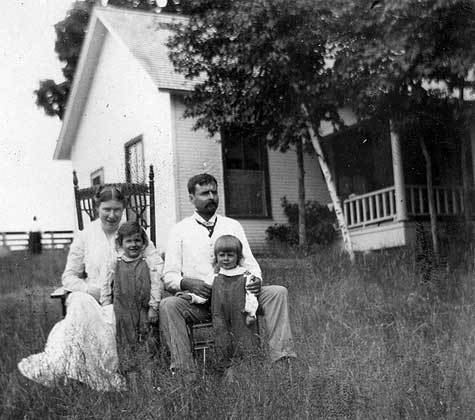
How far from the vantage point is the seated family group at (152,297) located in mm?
4074

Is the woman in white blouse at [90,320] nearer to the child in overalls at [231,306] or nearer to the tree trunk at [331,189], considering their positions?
the child in overalls at [231,306]

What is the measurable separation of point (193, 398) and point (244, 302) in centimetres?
82

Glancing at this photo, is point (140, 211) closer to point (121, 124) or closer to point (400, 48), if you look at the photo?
point (400, 48)

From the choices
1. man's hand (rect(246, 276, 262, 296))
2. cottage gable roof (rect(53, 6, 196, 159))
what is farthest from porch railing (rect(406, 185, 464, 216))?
man's hand (rect(246, 276, 262, 296))

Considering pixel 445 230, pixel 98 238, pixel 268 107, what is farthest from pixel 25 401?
pixel 445 230

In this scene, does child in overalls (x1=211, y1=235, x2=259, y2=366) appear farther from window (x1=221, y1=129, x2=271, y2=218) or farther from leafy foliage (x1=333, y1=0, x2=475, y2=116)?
window (x1=221, y1=129, x2=271, y2=218)

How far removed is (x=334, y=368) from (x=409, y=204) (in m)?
8.71

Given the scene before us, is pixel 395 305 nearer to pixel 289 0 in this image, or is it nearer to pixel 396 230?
pixel 289 0

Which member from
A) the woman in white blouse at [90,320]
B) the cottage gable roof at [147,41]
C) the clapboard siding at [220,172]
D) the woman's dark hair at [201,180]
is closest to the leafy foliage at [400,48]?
the woman's dark hair at [201,180]

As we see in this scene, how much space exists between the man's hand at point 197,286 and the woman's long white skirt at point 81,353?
53 centimetres

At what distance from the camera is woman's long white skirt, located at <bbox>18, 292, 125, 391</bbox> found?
12.9ft

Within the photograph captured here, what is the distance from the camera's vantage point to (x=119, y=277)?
4.45m

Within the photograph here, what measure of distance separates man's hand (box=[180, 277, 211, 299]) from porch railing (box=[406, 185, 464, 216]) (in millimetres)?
8117

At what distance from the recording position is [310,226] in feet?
43.7
